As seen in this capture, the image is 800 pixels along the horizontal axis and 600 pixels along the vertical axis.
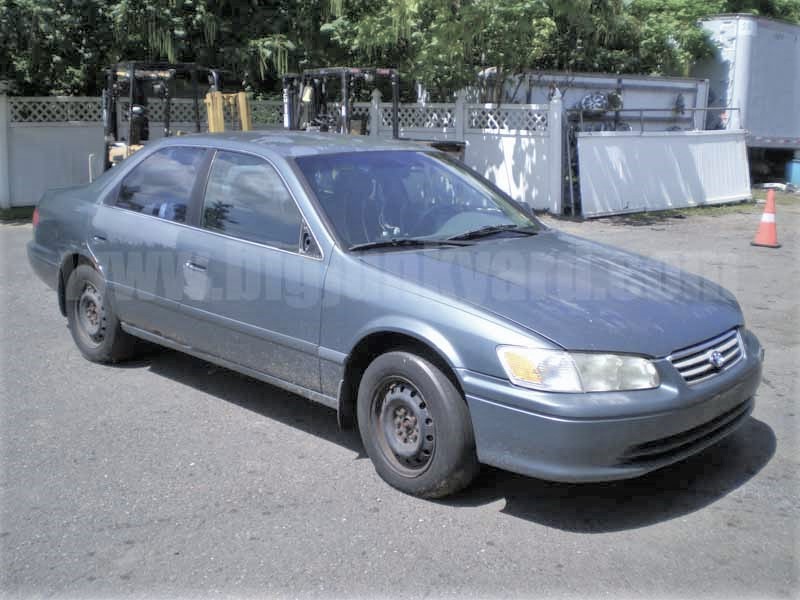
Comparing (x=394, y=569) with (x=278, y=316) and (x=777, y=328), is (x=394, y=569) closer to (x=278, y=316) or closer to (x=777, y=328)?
(x=278, y=316)

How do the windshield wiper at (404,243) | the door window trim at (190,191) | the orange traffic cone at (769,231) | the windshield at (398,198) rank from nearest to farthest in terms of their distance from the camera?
the windshield wiper at (404,243), the windshield at (398,198), the door window trim at (190,191), the orange traffic cone at (769,231)

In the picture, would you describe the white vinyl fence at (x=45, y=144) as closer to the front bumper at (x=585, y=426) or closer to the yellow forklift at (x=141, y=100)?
the yellow forklift at (x=141, y=100)

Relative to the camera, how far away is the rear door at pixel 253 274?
14.9ft

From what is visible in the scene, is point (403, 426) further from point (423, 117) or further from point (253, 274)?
point (423, 117)

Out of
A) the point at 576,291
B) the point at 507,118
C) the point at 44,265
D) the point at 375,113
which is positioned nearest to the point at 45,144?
the point at 375,113

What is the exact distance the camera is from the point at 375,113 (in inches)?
646

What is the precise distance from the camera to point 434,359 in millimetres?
4027

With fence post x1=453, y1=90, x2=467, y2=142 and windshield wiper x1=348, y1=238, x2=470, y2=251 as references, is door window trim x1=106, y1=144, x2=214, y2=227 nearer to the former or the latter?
windshield wiper x1=348, y1=238, x2=470, y2=251

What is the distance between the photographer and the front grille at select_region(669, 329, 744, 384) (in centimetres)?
390

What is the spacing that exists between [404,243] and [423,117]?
1193 cm

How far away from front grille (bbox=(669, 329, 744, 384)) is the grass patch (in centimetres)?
1240

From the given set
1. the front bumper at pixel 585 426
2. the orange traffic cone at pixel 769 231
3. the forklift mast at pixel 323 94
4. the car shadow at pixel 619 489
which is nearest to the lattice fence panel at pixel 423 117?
the forklift mast at pixel 323 94

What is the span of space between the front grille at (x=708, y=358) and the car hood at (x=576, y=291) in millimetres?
41

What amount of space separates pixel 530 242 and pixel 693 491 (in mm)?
1607
